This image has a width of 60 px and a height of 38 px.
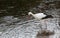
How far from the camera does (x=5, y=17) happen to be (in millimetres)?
8938

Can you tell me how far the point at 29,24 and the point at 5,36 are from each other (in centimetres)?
130

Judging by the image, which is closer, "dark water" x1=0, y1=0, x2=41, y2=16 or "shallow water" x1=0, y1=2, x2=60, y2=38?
"shallow water" x1=0, y1=2, x2=60, y2=38

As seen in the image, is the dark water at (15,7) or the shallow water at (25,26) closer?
the shallow water at (25,26)

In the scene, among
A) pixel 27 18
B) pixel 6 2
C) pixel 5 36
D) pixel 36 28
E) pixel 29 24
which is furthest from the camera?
pixel 6 2

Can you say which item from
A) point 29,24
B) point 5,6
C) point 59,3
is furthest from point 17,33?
point 59,3

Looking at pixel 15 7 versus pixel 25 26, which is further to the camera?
pixel 15 7

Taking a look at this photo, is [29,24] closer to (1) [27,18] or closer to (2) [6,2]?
(1) [27,18]

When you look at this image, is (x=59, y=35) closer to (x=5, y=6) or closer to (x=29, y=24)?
(x=29, y=24)

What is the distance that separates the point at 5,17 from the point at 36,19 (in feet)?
4.69

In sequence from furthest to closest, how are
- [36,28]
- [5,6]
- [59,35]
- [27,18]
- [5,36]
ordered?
[5,6] < [27,18] < [36,28] < [5,36] < [59,35]

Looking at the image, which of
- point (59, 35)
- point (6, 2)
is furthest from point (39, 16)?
point (6, 2)

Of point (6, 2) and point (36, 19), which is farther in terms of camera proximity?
point (6, 2)

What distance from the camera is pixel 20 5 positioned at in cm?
1106

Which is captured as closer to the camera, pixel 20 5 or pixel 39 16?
pixel 39 16
